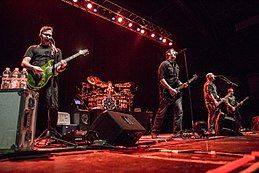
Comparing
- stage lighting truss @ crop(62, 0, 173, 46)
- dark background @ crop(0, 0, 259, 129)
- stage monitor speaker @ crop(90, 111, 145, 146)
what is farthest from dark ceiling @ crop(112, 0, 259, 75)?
A: stage monitor speaker @ crop(90, 111, 145, 146)

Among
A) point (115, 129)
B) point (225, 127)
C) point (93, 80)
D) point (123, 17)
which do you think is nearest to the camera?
point (115, 129)

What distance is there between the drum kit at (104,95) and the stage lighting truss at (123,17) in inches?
84.0

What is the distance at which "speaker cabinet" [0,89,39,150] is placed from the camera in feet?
9.05

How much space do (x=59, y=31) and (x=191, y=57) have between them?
6.57m

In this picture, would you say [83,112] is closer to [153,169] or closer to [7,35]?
[7,35]

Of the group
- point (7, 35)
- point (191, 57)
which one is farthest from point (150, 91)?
point (7, 35)

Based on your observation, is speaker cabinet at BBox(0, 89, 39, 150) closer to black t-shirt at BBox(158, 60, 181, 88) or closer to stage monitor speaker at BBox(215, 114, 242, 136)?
black t-shirt at BBox(158, 60, 181, 88)

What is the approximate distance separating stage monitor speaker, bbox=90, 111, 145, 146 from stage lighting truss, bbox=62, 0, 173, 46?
16.0 ft

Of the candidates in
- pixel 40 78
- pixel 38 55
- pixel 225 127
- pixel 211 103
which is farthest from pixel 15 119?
pixel 211 103

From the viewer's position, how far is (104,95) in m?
9.08

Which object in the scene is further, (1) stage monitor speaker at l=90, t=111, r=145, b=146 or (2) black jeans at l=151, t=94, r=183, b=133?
(2) black jeans at l=151, t=94, r=183, b=133

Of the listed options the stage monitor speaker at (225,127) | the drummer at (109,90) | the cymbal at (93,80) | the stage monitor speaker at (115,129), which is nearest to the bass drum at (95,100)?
the drummer at (109,90)

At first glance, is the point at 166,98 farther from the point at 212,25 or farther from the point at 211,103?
the point at 212,25

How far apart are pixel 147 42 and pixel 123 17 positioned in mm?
3002
